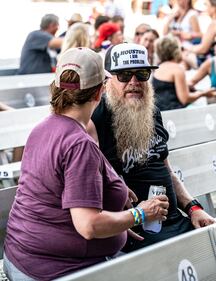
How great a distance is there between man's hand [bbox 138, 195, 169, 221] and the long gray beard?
16.8 inches

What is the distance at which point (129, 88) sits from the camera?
3.32 m

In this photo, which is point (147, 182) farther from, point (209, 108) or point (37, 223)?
point (209, 108)

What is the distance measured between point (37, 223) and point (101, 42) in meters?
4.88

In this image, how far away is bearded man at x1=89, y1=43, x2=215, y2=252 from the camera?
10.8ft

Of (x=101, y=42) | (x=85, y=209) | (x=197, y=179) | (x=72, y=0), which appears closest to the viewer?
(x=85, y=209)

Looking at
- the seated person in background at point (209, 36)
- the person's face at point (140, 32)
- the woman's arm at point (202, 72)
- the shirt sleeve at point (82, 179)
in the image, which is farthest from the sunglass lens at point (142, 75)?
the person's face at point (140, 32)

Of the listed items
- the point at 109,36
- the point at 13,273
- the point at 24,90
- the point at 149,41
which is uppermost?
the point at 109,36

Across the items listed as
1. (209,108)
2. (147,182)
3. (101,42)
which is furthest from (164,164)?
(101,42)

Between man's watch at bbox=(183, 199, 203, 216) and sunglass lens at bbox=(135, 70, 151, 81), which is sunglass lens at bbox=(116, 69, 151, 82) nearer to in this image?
sunglass lens at bbox=(135, 70, 151, 81)

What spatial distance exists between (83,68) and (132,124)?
687mm

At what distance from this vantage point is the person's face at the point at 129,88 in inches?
131

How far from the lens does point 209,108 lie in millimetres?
5539

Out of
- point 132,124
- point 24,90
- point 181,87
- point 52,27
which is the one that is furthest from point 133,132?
point 52,27

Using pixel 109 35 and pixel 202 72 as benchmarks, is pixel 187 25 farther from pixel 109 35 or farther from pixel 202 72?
pixel 202 72
